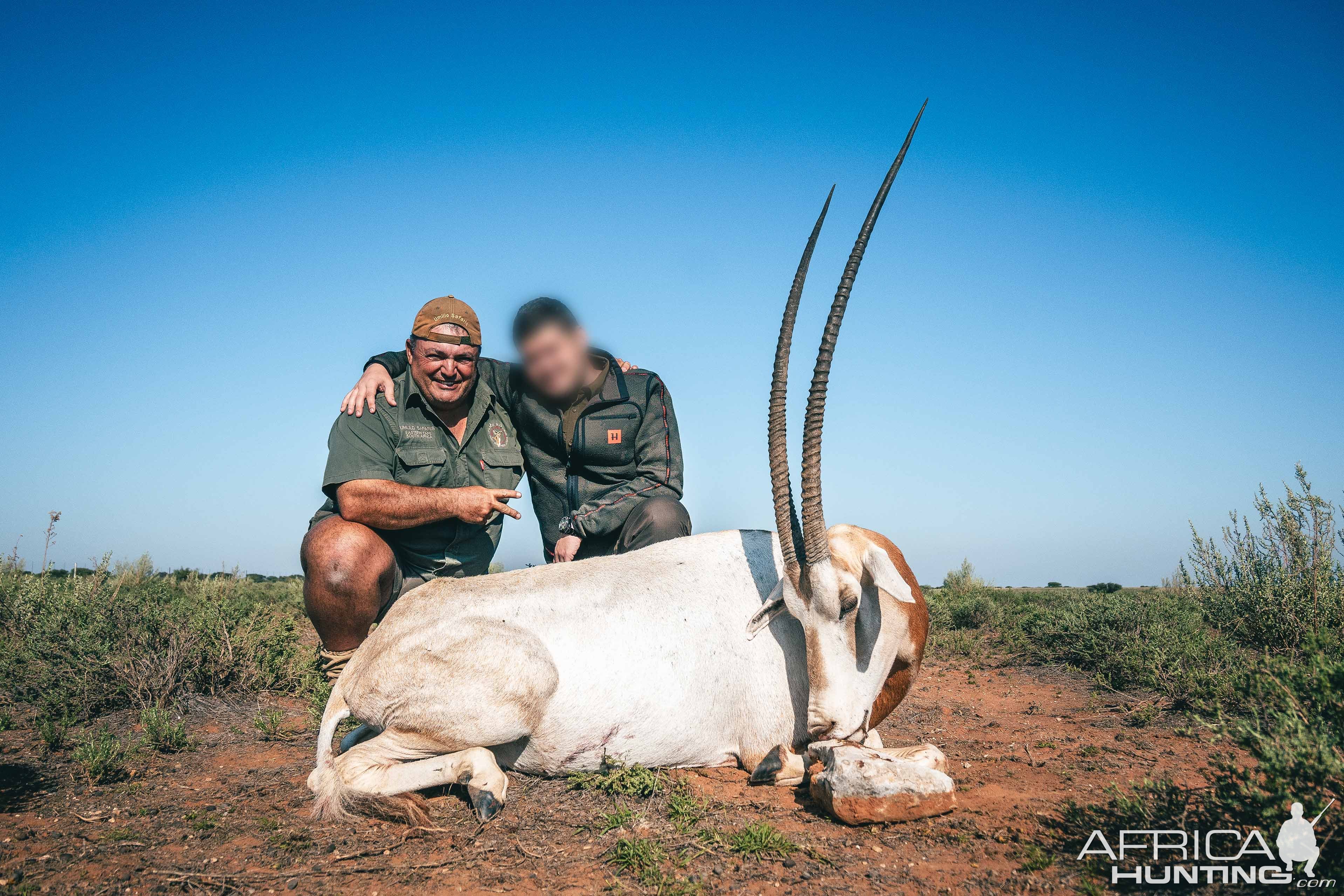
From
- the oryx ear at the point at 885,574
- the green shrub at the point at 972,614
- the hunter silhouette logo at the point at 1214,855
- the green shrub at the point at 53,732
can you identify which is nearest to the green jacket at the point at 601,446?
the oryx ear at the point at 885,574

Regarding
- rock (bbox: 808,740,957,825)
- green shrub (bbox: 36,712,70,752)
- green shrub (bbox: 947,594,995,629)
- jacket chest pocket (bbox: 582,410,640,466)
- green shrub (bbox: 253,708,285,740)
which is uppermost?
jacket chest pocket (bbox: 582,410,640,466)

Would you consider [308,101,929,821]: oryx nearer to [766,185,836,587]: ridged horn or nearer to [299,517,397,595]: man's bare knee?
[766,185,836,587]: ridged horn

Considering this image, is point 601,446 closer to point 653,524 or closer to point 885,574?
point 653,524

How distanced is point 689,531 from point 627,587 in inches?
55.6

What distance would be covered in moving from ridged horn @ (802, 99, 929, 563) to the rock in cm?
100

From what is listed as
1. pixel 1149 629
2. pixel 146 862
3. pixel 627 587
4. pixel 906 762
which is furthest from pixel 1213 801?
pixel 1149 629

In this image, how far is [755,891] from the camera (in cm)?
275

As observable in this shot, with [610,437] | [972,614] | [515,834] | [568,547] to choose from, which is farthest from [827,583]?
[972,614]

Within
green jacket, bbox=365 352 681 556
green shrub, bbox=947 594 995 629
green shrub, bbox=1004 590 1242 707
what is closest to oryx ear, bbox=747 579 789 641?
green jacket, bbox=365 352 681 556

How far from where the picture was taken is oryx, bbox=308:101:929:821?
3693 mm

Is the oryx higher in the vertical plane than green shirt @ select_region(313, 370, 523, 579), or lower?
lower

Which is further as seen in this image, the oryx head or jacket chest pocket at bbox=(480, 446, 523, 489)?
jacket chest pocket at bbox=(480, 446, 523, 489)

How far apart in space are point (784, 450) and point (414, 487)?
8.66 feet

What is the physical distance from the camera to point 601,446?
5.73 metres
